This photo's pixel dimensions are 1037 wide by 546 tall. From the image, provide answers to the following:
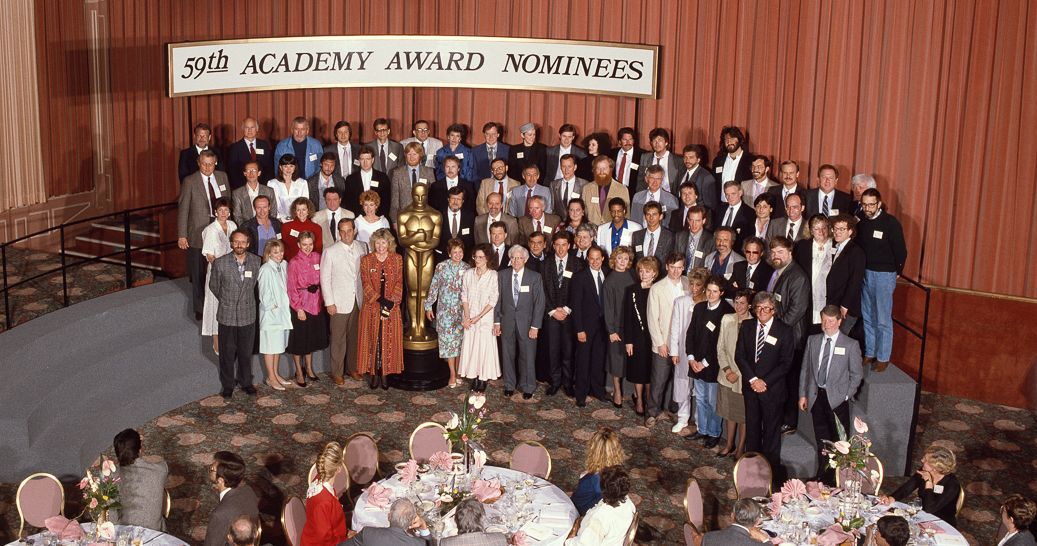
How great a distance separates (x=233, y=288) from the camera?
1005 centimetres

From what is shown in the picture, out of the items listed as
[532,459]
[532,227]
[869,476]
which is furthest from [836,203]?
[532,459]

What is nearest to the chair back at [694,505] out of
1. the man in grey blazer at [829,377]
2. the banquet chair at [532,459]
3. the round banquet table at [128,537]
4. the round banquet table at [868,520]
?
the round banquet table at [868,520]

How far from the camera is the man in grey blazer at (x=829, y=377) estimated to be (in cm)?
866

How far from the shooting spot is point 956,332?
11.1 metres

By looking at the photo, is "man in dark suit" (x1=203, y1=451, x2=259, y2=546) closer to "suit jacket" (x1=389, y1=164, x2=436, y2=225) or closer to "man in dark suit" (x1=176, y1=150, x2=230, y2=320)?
"man in dark suit" (x1=176, y1=150, x2=230, y2=320)

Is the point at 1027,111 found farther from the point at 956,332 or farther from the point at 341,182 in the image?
the point at 341,182

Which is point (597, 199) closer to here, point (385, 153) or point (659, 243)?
point (659, 243)

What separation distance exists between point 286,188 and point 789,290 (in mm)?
4578

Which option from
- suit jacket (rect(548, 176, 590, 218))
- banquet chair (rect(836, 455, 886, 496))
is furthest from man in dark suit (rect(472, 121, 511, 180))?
banquet chair (rect(836, 455, 886, 496))

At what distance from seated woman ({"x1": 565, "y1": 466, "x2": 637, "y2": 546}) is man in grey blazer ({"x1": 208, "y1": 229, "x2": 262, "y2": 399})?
14.9ft

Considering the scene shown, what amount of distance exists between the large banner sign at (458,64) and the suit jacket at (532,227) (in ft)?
5.61

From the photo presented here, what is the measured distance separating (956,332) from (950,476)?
4.20m

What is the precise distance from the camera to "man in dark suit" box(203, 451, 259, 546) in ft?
21.5

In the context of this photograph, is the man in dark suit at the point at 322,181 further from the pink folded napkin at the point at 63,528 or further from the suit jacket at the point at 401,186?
the pink folded napkin at the point at 63,528
